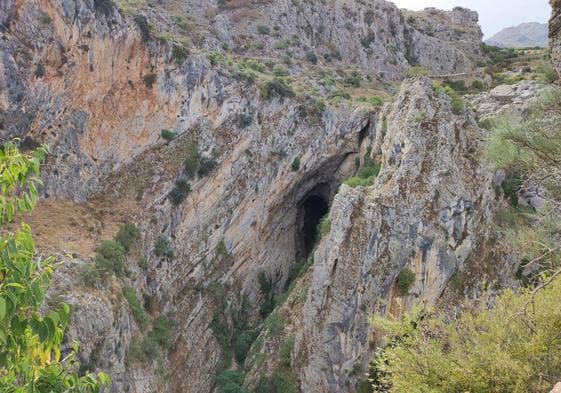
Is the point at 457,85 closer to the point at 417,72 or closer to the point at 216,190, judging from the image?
the point at 417,72

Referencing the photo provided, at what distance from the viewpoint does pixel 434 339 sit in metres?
12.1

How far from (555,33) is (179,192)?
86.4ft

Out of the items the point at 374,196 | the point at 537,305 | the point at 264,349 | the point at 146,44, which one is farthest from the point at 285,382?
the point at 146,44

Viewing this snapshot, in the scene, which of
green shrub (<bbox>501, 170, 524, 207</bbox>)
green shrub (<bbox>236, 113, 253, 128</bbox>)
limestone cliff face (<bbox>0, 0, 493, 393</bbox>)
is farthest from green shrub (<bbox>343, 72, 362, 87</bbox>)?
green shrub (<bbox>501, 170, 524, 207</bbox>)

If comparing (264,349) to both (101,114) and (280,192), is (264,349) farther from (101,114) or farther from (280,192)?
(101,114)

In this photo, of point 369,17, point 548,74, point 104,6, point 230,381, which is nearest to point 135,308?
point 230,381

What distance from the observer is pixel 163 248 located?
2981 cm

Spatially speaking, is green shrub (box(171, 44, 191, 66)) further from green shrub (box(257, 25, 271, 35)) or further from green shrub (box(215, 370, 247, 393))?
green shrub (box(257, 25, 271, 35))

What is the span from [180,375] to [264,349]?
607cm

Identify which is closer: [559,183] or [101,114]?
[559,183]

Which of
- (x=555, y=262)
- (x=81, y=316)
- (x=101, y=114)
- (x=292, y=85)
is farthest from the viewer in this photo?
(x=292, y=85)

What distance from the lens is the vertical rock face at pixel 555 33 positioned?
29.0ft

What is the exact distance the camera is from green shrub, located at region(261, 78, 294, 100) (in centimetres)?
3622

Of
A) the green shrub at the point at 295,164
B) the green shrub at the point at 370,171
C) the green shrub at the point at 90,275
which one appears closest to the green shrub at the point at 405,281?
the green shrub at the point at 370,171
